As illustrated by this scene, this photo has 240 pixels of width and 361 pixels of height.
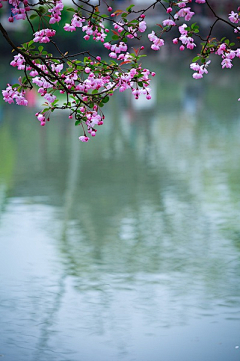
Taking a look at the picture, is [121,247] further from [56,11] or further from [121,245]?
[56,11]

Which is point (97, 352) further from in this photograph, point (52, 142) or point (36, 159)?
point (52, 142)

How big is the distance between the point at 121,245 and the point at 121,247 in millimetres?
68

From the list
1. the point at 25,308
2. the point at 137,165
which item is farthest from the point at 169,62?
the point at 25,308

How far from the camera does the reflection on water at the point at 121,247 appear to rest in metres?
5.03

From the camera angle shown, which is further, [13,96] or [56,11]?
[13,96]

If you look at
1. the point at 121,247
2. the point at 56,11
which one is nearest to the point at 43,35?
the point at 56,11

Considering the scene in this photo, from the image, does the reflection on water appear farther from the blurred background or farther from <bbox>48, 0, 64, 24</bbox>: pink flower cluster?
<bbox>48, 0, 64, 24</bbox>: pink flower cluster

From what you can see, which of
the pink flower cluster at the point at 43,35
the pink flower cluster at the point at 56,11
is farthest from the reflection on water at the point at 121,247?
the pink flower cluster at the point at 56,11

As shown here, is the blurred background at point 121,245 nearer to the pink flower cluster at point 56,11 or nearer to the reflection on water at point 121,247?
the reflection on water at point 121,247

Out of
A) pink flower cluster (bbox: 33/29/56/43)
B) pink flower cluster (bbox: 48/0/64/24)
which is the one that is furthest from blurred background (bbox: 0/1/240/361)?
pink flower cluster (bbox: 48/0/64/24)

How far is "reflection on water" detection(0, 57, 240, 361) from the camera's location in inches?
198

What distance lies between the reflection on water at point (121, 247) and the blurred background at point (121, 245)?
12 millimetres

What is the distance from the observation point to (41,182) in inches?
395

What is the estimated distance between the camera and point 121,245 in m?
7.16
